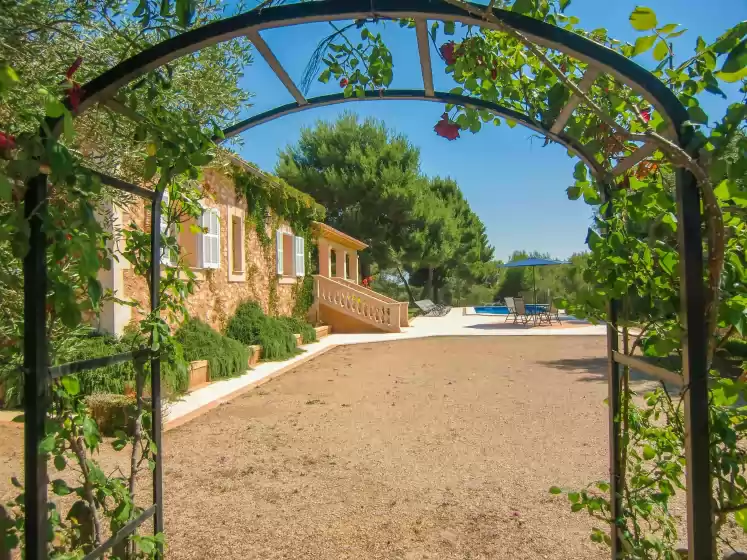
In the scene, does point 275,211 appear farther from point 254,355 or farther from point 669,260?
point 669,260

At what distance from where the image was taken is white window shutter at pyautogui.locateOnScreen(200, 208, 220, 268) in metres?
9.39

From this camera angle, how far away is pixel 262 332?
1101 cm

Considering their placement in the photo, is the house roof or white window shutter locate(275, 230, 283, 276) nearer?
white window shutter locate(275, 230, 283, 276)

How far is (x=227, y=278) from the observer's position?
1066cm

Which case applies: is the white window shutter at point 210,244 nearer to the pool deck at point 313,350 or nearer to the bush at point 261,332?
the bush at point 261,332

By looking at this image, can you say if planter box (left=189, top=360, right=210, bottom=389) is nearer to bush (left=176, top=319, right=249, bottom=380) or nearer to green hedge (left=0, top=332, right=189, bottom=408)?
bush (left=176, top=319, right=249, bottom=380)

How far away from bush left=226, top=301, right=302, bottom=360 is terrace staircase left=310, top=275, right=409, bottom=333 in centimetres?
452

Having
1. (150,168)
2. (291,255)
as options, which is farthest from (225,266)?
(150,168)

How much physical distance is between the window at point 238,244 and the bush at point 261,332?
29.7 inches

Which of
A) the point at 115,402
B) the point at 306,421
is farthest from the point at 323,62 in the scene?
the point at 306,421

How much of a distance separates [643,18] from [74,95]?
152 centimetres

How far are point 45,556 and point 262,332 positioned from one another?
947 centimetres

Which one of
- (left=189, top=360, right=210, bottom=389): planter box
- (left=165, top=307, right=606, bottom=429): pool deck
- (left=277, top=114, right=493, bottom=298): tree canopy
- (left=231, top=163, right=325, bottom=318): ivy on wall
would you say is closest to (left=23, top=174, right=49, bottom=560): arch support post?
(left=165, top=307, right=606, bottom=429): pool deck

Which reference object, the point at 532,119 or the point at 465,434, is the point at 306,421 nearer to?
the point at 465,434
